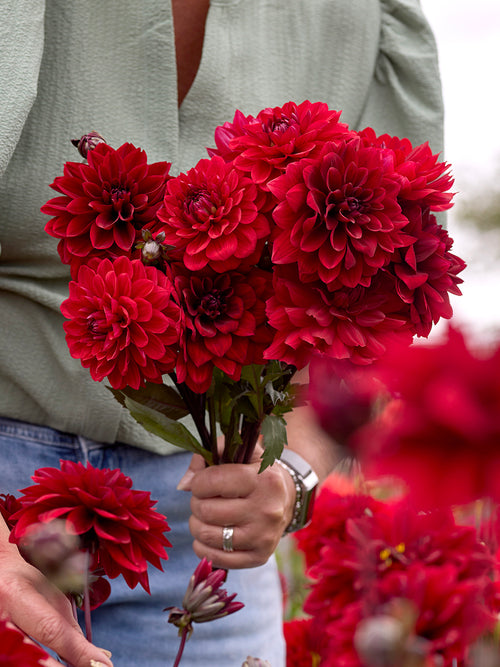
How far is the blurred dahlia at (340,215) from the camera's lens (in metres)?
0.42

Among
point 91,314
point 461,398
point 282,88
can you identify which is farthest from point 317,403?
point 282,88

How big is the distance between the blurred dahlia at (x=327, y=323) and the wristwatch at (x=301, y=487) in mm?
285

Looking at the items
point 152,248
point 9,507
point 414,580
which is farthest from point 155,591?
point 414,580

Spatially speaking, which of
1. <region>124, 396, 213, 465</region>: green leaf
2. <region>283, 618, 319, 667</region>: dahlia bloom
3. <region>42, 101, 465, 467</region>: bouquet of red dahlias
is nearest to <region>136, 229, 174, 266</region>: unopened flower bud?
<region>42, 101, 465, 467</region>: bouquet of red dahlias

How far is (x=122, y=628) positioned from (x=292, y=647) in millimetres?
190

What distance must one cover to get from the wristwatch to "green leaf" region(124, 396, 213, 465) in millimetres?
180

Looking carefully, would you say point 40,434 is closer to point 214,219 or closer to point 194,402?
point 194,402

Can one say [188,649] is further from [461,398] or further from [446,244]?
[461,398]

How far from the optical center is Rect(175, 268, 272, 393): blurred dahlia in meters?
0.46

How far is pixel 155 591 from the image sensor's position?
829 mm

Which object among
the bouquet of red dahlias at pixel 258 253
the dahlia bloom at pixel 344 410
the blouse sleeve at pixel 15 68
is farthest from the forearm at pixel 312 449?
the dahlia bloom at pixel 344 410

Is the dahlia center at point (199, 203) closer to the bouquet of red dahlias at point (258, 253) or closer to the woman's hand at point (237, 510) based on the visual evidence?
the bouquet of red dahlias at point (258, 253)

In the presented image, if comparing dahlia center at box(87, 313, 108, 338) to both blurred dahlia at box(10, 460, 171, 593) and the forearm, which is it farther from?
Answer: the forearm

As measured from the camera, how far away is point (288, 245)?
0.43m
